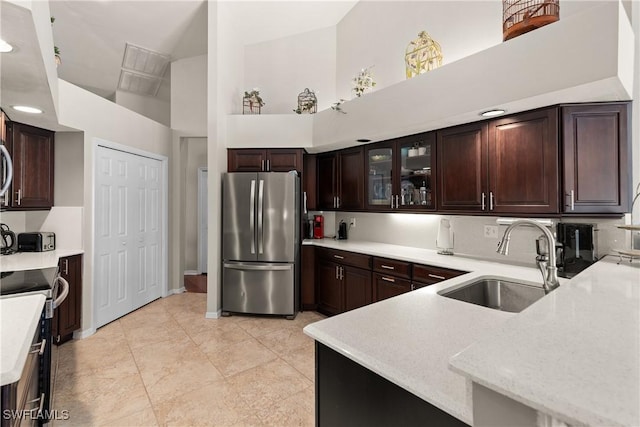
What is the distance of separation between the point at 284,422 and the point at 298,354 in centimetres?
86

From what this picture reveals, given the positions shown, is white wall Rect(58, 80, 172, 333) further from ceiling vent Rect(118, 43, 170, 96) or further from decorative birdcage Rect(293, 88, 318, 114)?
decorative birdcage Rect(293, 88, 318, 114)

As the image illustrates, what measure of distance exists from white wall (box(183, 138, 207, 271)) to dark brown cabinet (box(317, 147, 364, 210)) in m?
2.41

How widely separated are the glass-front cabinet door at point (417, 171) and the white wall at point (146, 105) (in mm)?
4591

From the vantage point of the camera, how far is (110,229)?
3.61 metres

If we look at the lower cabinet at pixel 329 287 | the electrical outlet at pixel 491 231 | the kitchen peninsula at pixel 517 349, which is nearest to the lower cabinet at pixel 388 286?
the lower cabinet at pixel 329 287

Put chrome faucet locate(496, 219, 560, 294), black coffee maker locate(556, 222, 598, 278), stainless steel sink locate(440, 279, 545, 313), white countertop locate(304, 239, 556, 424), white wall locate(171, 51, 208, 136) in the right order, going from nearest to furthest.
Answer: white countertop locate(304, 239, 556, 424), chrome faucet locate(496, 219, 560, 294), stainless steel sink locate(440, 279, 545, 313), black coffee maker locate(556, 222, 598, 278), white wall locate(171, 51, 208, 136)

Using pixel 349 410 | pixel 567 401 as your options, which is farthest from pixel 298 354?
pixel 567 401

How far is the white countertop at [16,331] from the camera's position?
835 millimetres

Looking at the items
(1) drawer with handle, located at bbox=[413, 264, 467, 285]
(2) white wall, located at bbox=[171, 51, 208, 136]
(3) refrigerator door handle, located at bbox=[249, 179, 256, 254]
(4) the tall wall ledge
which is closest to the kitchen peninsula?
(1) drawer with handle, located at bbox=[413, 264, 467, 285]

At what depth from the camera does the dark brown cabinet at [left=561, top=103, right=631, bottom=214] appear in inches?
80.0

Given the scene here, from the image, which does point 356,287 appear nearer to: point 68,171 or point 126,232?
point 126,232

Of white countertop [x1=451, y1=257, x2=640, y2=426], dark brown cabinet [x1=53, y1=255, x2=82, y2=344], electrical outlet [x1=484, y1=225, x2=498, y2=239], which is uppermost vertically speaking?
electrical outlet [x1=484, y1=225, x2=498, y2=239]

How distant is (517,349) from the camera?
645 millimetres

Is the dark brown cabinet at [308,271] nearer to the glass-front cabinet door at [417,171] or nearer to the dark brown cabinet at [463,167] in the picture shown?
the glass-front cabinet door at [417,171]
